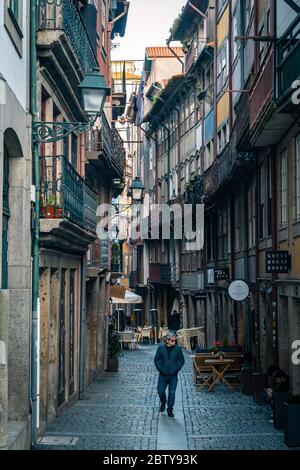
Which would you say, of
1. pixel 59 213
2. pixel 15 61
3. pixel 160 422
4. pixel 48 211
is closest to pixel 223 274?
pixel 160 422

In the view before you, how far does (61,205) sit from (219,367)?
25.9 feet

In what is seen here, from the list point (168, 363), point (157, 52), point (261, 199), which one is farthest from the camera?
point (157, 52)

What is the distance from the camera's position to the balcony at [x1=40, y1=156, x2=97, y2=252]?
1481 centimetres

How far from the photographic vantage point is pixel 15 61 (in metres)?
12.2

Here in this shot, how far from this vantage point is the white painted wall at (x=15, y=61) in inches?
433

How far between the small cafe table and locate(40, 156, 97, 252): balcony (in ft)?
15.5

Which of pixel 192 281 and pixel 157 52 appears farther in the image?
pixel 157 52

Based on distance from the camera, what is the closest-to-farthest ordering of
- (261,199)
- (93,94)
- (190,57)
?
(93,94) → (261,199) → (190,57)

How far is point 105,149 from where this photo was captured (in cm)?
2620

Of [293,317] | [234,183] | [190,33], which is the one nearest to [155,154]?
[190,33]

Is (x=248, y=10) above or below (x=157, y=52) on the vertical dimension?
below

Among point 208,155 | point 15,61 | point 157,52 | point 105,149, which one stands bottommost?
point 15,61

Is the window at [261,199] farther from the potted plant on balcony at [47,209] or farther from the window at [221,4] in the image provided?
the window at [221,4]

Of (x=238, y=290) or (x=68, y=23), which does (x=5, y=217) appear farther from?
(x=238, y=290)
